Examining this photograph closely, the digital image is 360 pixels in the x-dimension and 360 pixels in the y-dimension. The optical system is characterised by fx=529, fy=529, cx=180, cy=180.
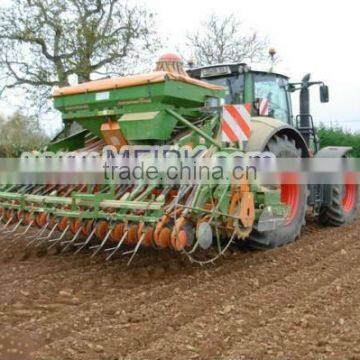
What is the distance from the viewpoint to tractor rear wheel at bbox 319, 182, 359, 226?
7281 millimetres

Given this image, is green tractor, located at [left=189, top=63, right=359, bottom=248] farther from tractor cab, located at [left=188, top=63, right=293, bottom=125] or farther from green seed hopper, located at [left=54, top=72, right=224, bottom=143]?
green seed hopper, located at [left=54, top=72, right=224, bottom=143]

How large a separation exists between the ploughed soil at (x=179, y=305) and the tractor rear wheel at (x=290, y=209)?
0.14 m

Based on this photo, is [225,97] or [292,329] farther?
[225,97]

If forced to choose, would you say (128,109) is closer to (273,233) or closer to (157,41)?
(273,233)

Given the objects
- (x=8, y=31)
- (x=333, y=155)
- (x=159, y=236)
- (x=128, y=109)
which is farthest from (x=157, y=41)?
(x=159, y=236)

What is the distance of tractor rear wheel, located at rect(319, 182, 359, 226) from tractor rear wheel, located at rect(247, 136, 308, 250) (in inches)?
48.5

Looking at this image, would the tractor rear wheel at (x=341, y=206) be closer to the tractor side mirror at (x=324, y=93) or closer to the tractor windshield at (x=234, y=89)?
the tractor side mirror at (x=324, y=93)

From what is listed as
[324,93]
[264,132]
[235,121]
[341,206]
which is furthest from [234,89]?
[341,206]

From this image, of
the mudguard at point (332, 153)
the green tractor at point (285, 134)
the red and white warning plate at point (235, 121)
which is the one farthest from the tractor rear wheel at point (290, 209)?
the mudguard at point (332, 153)

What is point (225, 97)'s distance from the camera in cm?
631

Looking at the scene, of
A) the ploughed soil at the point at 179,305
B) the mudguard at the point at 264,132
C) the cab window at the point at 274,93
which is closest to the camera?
the ploughed soil at the point at 179,305

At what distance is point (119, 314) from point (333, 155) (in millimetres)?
4420

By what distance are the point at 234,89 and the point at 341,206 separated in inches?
94.0

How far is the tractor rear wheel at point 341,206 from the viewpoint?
7.28m
